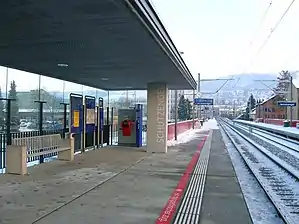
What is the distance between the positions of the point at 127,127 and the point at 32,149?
904cm

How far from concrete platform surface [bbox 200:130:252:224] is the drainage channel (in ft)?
0.36

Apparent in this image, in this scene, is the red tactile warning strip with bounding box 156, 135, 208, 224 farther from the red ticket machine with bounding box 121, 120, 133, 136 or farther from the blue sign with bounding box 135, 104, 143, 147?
the red ticket machine with bounding box 121, 120, 133, 136

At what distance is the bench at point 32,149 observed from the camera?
33.7 ft

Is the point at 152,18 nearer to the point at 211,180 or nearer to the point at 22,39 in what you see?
the point at 22,39

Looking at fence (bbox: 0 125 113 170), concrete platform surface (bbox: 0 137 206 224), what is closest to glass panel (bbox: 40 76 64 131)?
fence (bbox: 0 125 113 170)

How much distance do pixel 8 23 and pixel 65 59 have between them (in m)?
4.43

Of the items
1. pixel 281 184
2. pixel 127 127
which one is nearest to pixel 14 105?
pixel 127 127

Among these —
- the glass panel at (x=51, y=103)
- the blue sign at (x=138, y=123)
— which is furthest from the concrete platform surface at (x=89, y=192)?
the blue sign at (x=138, y=123)

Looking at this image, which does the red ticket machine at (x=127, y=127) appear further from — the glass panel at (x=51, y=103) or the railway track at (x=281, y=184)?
the railway track at (x=281, y=184)

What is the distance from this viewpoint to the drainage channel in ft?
20.7

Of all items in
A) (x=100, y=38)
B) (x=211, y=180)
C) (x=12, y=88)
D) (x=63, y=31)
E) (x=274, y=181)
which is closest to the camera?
(x=63, y=31)

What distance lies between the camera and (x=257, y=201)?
314 inches

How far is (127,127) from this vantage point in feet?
65.8

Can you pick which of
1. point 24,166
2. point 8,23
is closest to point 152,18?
point 8,23
